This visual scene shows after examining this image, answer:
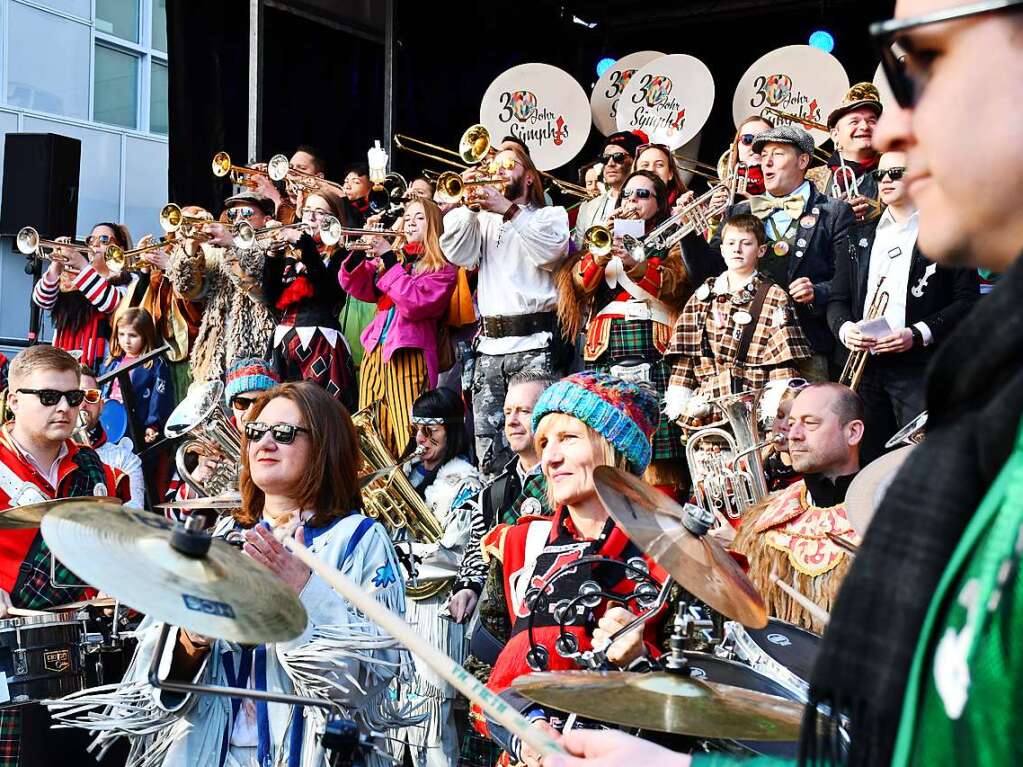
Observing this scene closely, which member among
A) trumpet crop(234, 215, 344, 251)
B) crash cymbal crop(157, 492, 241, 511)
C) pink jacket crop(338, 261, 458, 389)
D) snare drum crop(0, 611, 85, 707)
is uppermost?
trumpet crop(234, 215, 344, 251)

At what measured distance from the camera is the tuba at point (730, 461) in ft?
21.7

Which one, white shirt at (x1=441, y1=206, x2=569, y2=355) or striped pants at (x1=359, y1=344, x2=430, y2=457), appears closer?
white shirt at (x1=441, y1=206, x2=569, y2=355)

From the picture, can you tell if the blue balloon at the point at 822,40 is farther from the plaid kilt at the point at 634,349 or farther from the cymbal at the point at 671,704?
the cymbal at the point at 671,704

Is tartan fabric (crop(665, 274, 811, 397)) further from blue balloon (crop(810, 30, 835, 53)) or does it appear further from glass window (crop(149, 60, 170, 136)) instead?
glass window (crop(149, 60, 170, 136))

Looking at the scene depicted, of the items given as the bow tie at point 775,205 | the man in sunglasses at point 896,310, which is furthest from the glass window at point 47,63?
the man in sunglasses at point 896,310

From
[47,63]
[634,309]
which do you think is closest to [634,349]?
[634,309]

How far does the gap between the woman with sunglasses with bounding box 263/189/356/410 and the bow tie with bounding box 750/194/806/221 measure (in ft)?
10.5

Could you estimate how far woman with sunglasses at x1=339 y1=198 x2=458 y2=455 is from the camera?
8.74 m

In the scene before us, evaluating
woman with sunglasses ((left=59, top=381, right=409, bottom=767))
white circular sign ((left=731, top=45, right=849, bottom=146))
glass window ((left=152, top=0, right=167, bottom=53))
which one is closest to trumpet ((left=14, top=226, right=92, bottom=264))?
white circular sign ((left=731, top=45, right=849, bottom=146))

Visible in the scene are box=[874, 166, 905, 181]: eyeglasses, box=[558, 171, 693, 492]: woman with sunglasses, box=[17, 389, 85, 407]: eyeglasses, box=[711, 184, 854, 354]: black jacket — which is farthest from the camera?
box=[558, 171, 693, 492]: woman with sunglasses

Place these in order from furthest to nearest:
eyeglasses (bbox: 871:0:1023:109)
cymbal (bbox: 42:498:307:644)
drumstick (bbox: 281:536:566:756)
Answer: cymbal (bbox: 42:498:307:644), drumstick (bbox: 281:536:566:756), eyeglasses (bbox: 871:0:1023:109)

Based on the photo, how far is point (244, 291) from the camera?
9.88 metres

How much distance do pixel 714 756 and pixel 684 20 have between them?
12.8 m

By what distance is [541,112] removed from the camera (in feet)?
37.8
